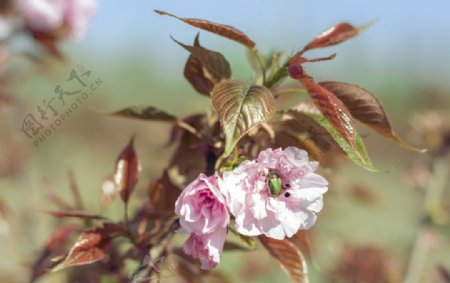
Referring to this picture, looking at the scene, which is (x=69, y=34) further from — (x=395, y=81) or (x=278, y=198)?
(x=395, y=81)

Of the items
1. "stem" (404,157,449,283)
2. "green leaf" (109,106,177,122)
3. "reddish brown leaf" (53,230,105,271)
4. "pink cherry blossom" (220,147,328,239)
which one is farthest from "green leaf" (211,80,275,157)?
"stem" (404,157,449,283)

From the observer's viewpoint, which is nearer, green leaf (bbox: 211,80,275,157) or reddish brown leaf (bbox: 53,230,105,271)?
green leaf (bbox: 211,80,275,157)

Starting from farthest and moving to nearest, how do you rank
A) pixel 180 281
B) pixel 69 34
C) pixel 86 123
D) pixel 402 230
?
pixel 86 123 < pixel 402 230 < pixel 69 34 < pixel 180 281

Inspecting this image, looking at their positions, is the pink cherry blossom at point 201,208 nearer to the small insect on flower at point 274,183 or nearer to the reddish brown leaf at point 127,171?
the small insect on flower at point 274,183

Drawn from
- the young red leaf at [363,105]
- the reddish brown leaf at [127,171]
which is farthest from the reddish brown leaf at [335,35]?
the reddish brown leaf at [127,171]

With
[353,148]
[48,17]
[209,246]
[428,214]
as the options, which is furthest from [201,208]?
[428,214]

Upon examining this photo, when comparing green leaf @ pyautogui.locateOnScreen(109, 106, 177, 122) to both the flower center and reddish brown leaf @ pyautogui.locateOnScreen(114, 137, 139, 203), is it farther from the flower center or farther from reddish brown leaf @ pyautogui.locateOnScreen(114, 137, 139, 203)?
the flower center

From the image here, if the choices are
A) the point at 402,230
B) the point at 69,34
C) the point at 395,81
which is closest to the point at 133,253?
the point at 69,34
